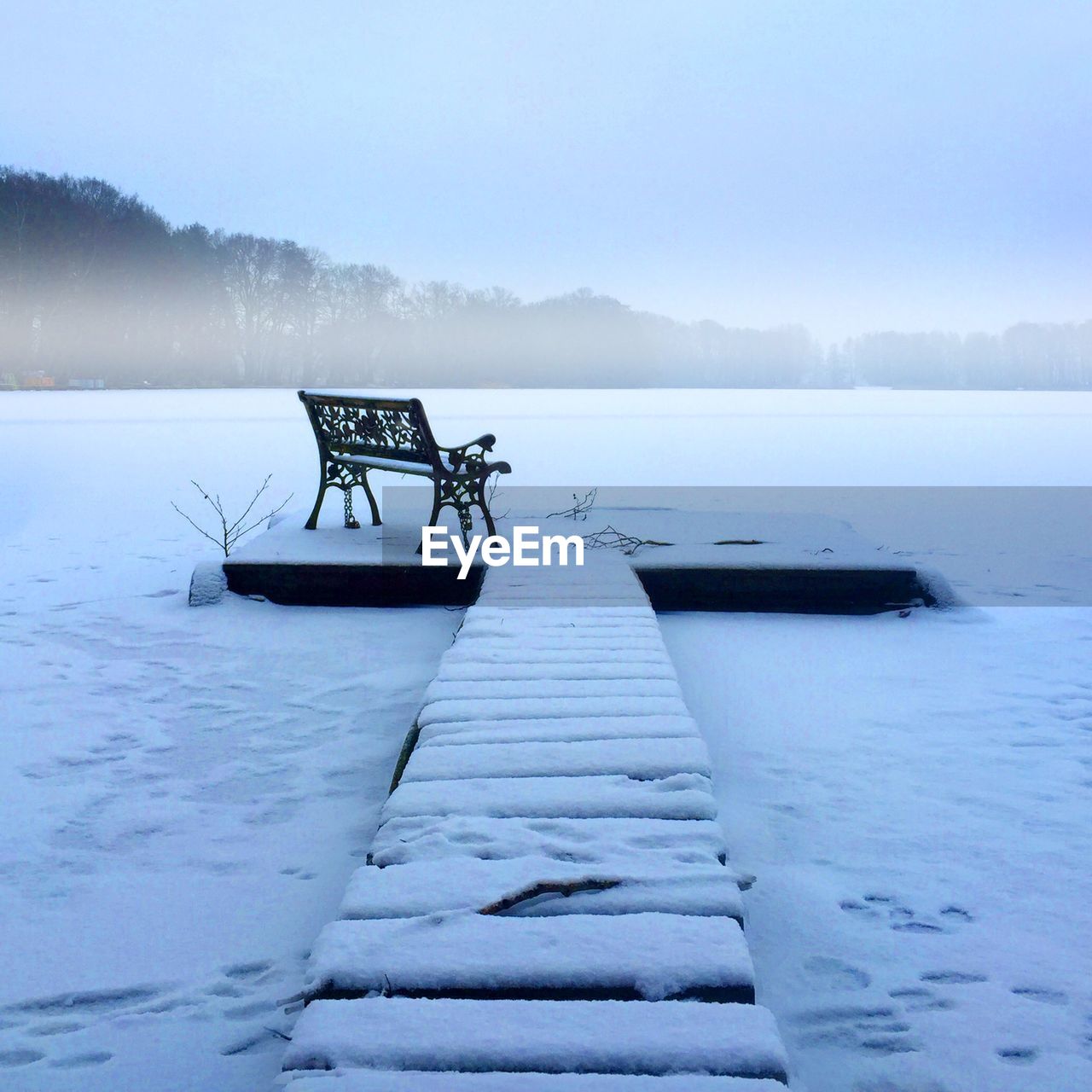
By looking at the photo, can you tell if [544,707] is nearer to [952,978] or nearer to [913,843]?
[913,843]

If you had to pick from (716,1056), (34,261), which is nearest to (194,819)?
(716,1056)

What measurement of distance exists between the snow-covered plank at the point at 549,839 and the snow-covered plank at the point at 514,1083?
54 centimetres

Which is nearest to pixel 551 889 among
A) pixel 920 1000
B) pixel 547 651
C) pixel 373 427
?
pixel 920 1000

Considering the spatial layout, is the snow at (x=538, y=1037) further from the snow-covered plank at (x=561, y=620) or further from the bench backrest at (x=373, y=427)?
the bench backrest at (x=373, y=427)

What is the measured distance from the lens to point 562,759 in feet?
7.82

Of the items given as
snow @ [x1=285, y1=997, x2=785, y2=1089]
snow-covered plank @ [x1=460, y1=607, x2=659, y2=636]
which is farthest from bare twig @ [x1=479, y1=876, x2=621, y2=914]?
snow-covered plank @ [x1=460, y1=607, x2=659, y2=636]

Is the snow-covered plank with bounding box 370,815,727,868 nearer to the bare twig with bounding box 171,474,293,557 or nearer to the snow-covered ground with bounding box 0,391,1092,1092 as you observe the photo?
the snow-covered ground with bounding box 0,391,1092,1092

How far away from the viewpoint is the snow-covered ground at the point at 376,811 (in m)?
1.83

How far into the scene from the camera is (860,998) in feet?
6.29

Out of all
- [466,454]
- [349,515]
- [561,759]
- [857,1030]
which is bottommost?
[857,1030]

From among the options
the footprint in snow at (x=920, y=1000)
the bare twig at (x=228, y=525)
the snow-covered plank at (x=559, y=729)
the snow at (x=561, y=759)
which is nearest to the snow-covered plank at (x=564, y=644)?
the snow-covered plank at (x=559, y=729)

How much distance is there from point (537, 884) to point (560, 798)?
0.38m

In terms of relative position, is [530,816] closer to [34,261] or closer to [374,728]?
[374,728]

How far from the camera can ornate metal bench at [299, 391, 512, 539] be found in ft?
16.7
